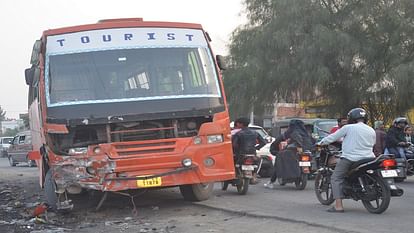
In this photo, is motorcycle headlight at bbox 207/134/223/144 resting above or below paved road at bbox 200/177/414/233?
above

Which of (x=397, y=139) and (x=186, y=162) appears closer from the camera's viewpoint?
(x=186, y=162)

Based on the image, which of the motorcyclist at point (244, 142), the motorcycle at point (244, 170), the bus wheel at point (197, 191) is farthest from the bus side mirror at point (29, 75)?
the motorcycle at point (244, 170)

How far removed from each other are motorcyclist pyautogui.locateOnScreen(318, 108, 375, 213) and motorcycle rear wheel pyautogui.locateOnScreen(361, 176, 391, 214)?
0.36m

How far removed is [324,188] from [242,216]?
65.2 inches

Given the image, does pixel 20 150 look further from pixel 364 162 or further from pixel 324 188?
pixel 364 162

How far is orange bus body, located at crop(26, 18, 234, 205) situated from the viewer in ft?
30.8

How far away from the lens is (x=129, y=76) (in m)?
9.87

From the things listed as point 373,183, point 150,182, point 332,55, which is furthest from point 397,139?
point 332,55

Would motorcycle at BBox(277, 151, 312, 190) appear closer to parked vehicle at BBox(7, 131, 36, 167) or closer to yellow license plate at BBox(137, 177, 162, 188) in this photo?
yellow license plate at BBox(137, 177, 162, 188)

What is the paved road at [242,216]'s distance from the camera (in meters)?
8.23

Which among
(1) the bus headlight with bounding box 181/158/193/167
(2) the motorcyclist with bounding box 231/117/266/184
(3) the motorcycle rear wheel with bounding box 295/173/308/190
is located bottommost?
(3) the motorcycle rear wheel with bounding box 295/173/308/190

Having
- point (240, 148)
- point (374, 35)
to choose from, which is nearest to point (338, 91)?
point (374, 35)

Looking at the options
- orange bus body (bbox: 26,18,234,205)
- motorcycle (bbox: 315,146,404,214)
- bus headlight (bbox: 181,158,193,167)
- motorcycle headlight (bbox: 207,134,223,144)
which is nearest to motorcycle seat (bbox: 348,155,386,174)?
motorcycle (bbox: 315,146,404,214)

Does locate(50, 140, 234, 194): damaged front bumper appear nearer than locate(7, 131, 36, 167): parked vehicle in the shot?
Yes
